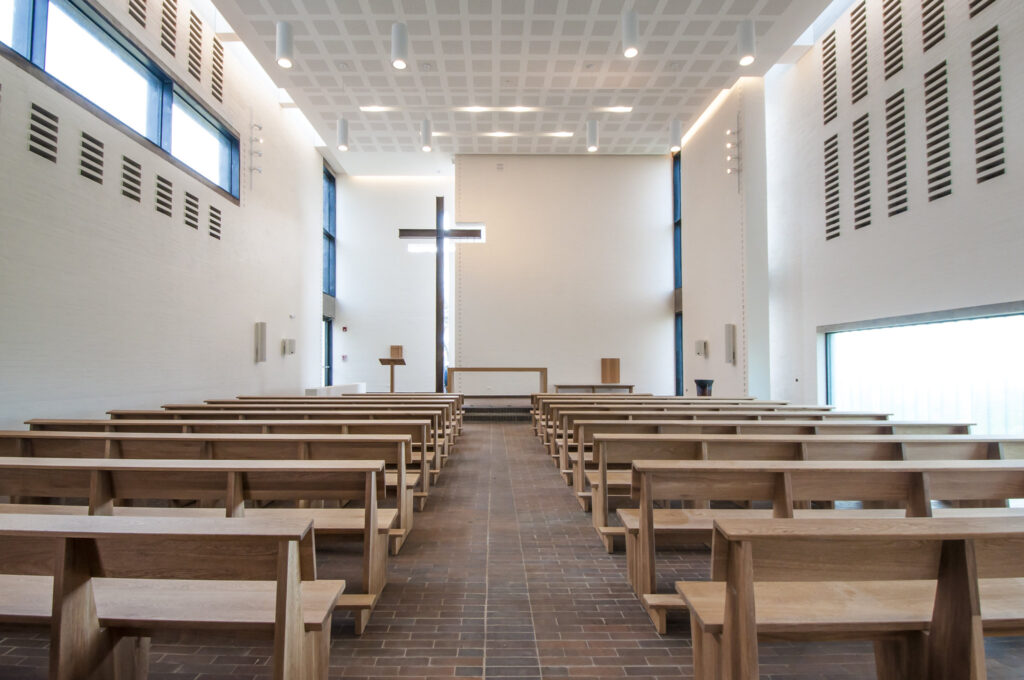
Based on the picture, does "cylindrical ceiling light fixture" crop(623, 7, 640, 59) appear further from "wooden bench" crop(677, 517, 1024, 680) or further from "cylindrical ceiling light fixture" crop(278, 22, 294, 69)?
"wooden bench" crop(677, 517, 1024, 680)

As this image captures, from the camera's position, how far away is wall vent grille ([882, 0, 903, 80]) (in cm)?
607

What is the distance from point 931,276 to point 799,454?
4176 millimetres

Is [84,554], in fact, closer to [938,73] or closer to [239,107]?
[938,73]

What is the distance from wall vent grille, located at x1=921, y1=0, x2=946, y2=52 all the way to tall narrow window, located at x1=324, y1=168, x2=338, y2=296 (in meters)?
11.0

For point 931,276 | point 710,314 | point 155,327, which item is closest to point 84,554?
point 155,327

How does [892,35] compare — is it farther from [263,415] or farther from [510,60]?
[263,415]

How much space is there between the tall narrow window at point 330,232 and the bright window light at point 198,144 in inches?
Result: 203

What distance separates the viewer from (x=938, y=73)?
5.44 m

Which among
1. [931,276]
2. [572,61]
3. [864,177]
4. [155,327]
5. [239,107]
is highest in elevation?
[572,61]

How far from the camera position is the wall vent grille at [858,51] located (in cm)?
673

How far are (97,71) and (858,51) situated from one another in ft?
27.2

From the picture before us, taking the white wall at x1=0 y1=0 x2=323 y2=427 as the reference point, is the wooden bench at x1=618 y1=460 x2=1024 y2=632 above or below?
below

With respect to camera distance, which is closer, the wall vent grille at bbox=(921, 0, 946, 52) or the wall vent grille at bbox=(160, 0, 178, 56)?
the wall vent grille at bbox=(921, 0, 946, 52)

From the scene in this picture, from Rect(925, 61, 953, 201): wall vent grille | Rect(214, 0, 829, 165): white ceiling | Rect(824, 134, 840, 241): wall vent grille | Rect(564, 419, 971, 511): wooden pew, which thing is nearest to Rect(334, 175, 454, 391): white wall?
Rect(214, 0, 829, 165): white ceiling
